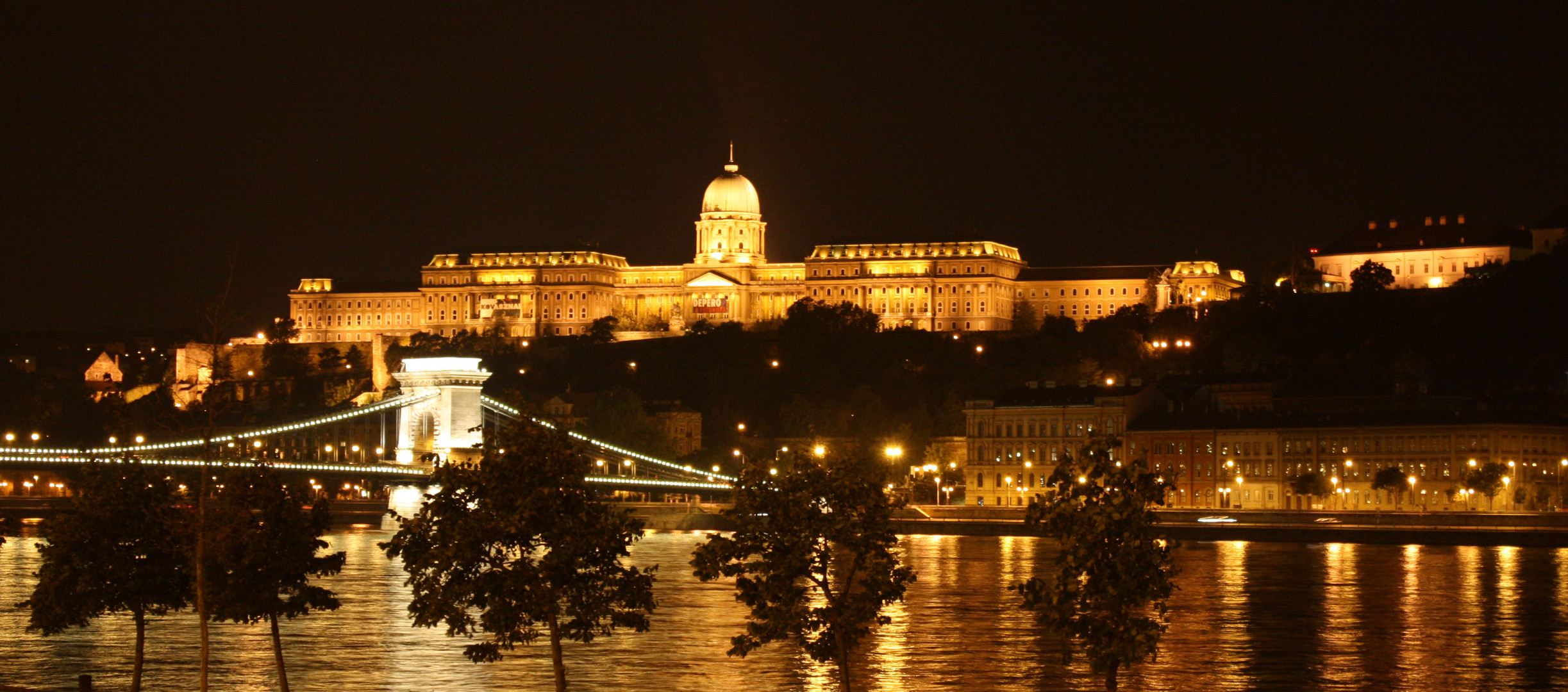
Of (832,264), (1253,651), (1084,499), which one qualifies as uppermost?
(832,264)

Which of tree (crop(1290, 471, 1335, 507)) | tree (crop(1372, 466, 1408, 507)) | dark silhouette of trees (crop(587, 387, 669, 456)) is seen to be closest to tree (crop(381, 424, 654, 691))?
tree (crop(1372, 466, 1408, 507))

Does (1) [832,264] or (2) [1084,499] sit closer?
(2) [1084,499]

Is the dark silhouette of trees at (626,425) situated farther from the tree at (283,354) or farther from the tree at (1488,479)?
the tree at (283,354)

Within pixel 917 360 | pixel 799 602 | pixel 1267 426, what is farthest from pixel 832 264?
pixel 799 602

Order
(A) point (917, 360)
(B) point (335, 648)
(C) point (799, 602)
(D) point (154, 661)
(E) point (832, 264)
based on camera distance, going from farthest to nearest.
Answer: (E) point (832, 264) → (A) point (917, 360) → (B) point (335, 648) → (D) point (154, 661) → (C) point (799, 602)

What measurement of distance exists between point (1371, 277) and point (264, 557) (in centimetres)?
8746

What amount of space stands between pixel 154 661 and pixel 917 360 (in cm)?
8058

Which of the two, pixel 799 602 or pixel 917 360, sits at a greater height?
pixel 917 360

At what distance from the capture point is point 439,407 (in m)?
72.4

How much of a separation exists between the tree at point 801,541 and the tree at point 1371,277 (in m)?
84.1

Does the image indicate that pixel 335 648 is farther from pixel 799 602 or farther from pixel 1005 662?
pixel 799 602

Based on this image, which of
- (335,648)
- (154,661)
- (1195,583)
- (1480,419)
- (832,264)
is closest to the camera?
(154,661)

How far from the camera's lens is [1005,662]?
34.3 meters

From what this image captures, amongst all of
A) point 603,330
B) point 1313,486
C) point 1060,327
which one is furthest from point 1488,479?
point 603,330
